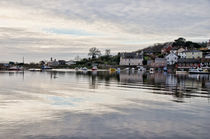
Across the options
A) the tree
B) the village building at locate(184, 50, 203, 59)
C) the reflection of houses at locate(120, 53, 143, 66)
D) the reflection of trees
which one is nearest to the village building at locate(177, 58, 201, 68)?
the village building at locate(184, 50, 203, 59)

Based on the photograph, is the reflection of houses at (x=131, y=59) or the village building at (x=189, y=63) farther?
the reflection of houses at (x=131, y=59)

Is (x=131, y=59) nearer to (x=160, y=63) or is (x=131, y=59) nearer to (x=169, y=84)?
(x=160, y=63)

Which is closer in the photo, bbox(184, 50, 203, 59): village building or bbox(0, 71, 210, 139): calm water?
bbox(0, 71, 210, 139): calm water

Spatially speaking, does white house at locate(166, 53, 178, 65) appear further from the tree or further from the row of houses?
the tree

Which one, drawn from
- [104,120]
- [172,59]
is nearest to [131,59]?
[172,59]

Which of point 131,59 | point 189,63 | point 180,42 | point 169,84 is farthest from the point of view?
point 180,42

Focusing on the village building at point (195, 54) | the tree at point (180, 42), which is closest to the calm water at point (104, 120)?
the village building at point (195, 54)

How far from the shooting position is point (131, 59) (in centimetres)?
17525

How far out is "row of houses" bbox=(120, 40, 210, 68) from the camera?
438 feet

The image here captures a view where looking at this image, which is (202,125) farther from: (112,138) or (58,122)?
(58,122)

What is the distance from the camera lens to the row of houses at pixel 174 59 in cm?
13338

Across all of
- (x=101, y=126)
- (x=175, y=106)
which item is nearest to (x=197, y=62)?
(x=175, y=106)

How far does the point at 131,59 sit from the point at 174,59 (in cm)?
3510

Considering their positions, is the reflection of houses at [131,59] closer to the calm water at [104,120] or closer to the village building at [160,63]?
the village building at [160,63]
